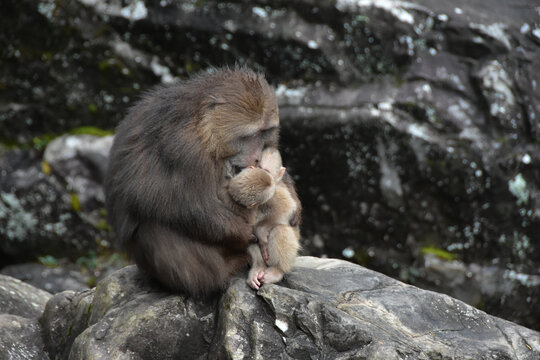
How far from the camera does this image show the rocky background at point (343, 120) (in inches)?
323

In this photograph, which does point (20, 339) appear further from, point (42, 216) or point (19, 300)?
point (42, 216)

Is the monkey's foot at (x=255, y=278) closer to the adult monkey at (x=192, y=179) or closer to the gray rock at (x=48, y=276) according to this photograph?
the adult monkey at (x=192, y=179)

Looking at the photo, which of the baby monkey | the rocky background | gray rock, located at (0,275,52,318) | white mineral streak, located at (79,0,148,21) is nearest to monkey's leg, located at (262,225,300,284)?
the baby monkey

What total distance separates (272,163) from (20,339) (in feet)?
8.23

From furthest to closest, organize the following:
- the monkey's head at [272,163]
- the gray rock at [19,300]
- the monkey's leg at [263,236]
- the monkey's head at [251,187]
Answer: the gray rock at [19,300] < the monkey's head at [272,163] < the monkey's leg at [263,236] < the monkey's head at [251,187]

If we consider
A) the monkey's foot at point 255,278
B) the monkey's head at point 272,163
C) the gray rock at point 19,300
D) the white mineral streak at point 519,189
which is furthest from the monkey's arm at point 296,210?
the white mineral streak at point 519,189

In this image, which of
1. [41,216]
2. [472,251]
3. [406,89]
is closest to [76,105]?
[41,216]

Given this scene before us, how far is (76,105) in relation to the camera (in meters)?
9.03

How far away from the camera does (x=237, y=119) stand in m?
4.43

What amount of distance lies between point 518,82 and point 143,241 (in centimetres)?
605

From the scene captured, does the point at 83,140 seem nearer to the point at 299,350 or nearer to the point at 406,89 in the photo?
the point at 406,89

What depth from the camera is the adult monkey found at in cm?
428

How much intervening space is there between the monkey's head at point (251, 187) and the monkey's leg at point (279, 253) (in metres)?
0.28

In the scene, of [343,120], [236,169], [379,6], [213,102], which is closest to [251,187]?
[236,169]
